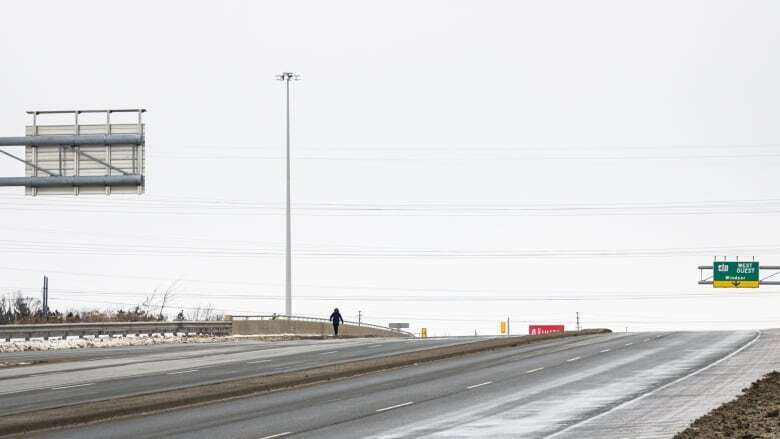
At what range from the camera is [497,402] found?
94.0 ft

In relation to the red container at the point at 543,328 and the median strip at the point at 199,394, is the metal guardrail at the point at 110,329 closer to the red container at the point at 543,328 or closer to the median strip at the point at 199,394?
the median strip at the point at 199,394

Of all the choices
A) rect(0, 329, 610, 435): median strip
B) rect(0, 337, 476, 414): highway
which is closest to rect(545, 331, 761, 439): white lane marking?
rect(0, 329, 610, 435): median strip

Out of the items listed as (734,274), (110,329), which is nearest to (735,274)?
(734,274)

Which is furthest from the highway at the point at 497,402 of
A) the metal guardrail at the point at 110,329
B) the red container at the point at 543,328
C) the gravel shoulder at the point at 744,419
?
the red container at the point at 543,328

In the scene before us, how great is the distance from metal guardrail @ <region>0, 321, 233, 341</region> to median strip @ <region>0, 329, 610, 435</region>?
2002cm

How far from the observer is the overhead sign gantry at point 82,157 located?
4178 centimetres

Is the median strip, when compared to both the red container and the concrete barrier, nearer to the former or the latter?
the concrete barrier

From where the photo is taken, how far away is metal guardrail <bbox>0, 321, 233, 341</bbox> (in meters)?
59.2

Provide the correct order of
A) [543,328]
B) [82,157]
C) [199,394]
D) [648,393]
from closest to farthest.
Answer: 1. [648,393]
2. [199,394]
3. [82,157]
4. [543,328]

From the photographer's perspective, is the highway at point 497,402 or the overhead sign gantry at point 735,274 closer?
the highway at point 497,402

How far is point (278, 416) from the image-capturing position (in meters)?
26.0

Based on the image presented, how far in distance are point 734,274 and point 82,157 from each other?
7282 centimetres

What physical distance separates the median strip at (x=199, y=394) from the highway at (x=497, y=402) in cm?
59

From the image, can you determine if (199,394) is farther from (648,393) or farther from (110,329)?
(110,329)
